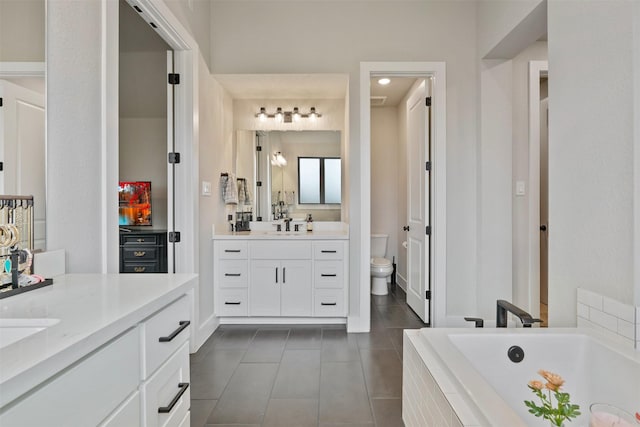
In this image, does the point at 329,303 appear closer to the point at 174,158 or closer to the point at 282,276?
the point at 282,276

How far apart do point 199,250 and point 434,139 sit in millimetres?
2323

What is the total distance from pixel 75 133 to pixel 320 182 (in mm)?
2568

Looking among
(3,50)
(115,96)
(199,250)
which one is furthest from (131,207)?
(3,50)

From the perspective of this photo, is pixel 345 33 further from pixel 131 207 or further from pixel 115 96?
pixel 131 207

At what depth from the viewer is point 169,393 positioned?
3.68ft

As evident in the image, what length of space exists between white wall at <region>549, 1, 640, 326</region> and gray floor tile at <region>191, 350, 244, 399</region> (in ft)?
6.62

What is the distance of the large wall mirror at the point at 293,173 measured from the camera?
3.77 meters

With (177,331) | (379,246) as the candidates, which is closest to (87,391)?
(177,331)

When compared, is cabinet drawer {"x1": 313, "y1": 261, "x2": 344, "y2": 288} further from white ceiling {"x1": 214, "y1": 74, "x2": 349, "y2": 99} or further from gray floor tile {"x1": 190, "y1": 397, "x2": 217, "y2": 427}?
white ceiling {"x1": 214, "y1": 74, "x2": 349, "y2": 99}

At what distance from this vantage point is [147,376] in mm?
979

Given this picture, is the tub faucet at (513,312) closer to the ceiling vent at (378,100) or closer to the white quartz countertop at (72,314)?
the white quartz countertop at (72,314)

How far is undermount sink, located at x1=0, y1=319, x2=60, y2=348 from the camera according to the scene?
31.6 inches

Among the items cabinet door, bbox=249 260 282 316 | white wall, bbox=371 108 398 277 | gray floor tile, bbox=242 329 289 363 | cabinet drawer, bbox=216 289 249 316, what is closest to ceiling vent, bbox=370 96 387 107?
white wall, bbox=371 108 398 277

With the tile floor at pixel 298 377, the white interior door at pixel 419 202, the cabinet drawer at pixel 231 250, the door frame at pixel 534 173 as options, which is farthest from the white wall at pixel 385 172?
the cabinet drawer at pixel 231 250
